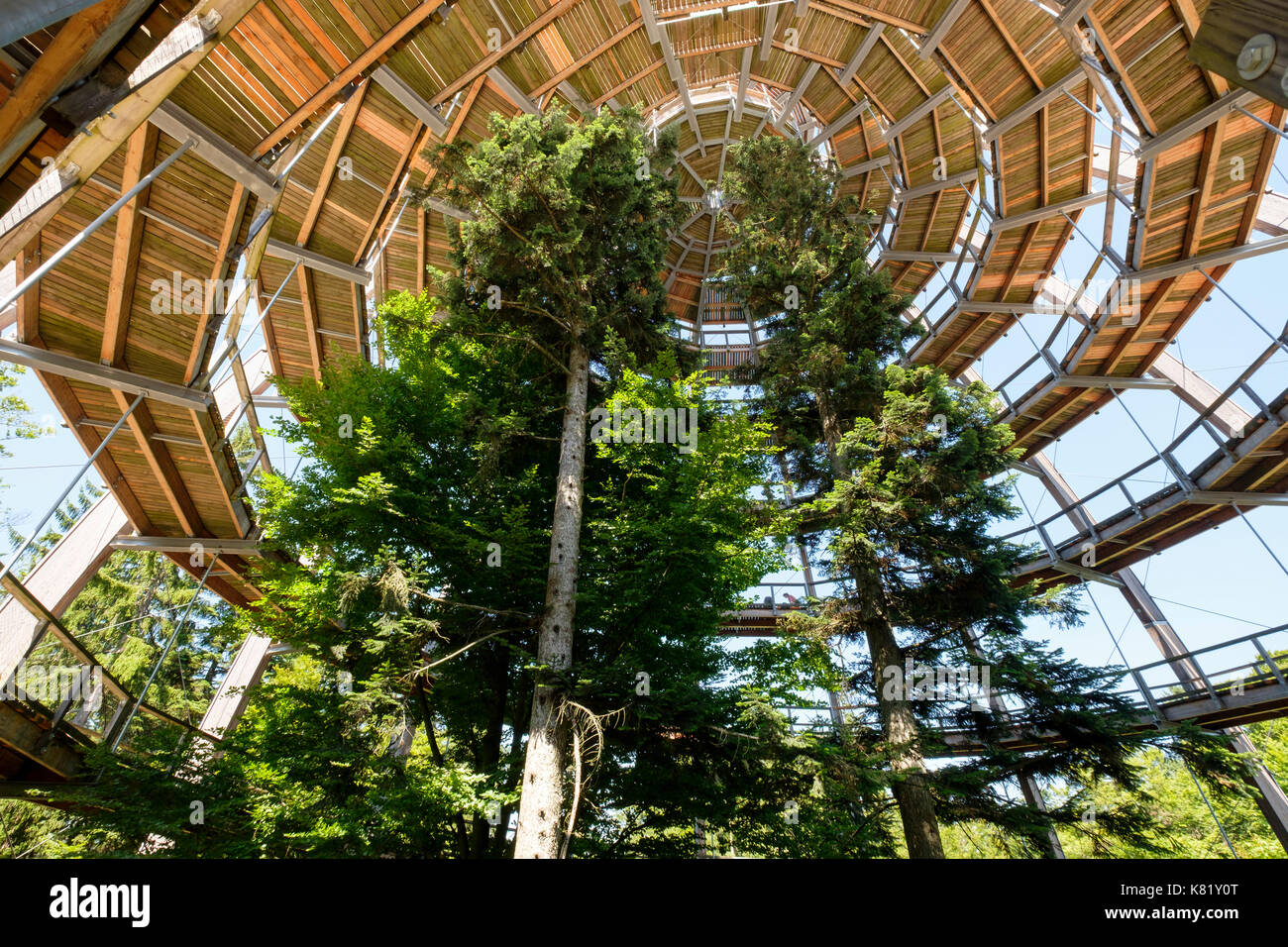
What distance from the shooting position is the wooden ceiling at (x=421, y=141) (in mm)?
7852

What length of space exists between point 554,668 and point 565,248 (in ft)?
21.3

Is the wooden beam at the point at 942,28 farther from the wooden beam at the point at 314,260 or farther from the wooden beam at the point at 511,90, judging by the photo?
the wooden beam at the point at 314,260

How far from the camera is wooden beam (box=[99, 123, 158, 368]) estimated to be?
26.7ft

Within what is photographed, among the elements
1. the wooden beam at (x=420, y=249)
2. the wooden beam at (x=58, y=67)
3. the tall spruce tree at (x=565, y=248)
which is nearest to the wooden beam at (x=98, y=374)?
the tall spruce tree at (x=565, y=248)

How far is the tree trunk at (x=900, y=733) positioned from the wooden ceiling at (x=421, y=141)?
33.3 feet

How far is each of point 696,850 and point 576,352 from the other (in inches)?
309

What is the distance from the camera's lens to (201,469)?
13.2 metres

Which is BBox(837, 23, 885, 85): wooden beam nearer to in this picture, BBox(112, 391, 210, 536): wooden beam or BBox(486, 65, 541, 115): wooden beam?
BBox(486, 65, 541, 115): wooden beam

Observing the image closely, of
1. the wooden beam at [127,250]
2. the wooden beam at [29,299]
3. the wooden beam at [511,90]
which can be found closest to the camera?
the wooden beam at [127,250]

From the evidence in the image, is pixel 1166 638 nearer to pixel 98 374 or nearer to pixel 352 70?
pixel 352 70

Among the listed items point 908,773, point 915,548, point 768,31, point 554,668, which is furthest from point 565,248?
point 768,31

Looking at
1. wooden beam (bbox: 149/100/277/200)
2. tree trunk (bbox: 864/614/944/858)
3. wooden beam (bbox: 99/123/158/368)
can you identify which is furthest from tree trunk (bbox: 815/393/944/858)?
wooden beam (bbox: 99/123/158/368)
